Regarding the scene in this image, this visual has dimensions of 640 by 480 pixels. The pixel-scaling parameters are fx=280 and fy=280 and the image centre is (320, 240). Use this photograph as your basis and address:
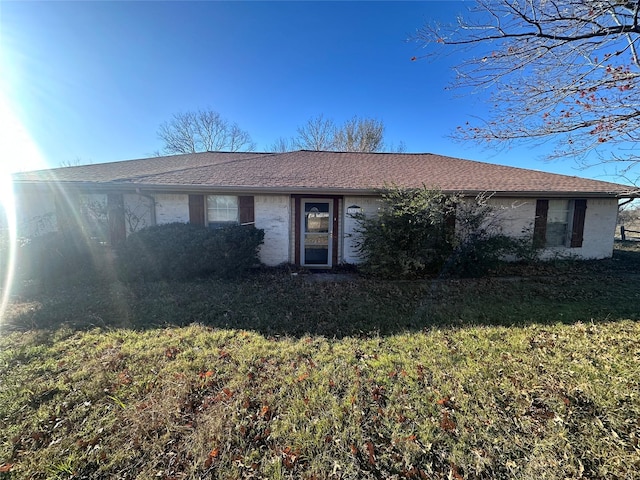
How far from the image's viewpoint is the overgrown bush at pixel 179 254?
21.6ft

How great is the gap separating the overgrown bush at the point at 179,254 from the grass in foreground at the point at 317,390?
1380 mm

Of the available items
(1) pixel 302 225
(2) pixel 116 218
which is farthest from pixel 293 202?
(2) pixel 116 218

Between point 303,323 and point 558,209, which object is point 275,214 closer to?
point 303,323

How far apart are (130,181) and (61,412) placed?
6.48 metres

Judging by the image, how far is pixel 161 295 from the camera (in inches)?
227

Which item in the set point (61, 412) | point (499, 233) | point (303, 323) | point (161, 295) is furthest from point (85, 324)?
point (499, 233)

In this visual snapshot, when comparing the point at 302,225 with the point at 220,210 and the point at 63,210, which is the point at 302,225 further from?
the point at 63,210

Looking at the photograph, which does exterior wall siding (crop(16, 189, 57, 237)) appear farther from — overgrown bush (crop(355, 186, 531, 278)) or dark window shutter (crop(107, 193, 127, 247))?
overgrown bush (crop(355, 186, 531, 278))

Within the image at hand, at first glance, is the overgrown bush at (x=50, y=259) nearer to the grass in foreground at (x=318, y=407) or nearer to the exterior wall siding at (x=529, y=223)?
the grass in foreground at (x=318, y=407)

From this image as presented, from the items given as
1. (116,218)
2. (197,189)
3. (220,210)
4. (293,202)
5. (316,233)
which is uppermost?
(197,189)

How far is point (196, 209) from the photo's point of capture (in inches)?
317

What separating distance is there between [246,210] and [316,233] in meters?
2.14

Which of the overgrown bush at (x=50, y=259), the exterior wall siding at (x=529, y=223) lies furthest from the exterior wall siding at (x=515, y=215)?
the overgrown bush at (x=50, y=259)

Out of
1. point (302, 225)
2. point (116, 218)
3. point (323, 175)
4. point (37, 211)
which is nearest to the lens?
point (116, 218)
